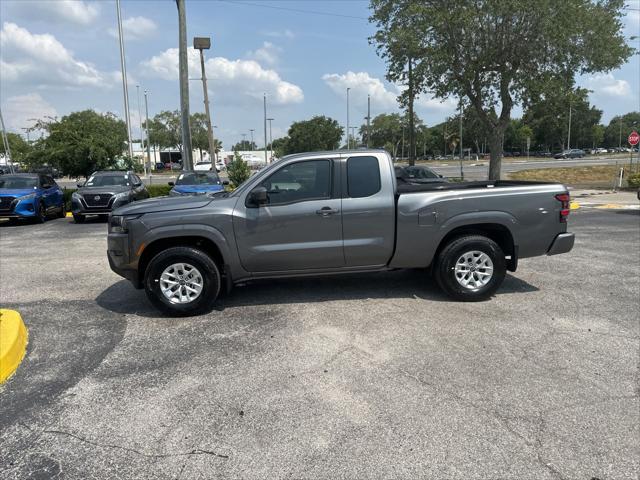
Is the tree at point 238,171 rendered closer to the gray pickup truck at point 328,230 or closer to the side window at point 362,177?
the gray pickup truck at point 328,230

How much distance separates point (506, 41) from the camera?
58.9 feet

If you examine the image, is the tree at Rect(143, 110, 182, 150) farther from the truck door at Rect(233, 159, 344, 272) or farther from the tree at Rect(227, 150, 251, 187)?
the truck door at Rect(233, 159, 344, 272)

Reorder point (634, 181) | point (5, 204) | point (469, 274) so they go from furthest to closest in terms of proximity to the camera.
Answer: point (634, 181), point (5, 204), point (469, 274)

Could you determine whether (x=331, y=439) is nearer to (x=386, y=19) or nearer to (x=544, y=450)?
(x=544, y=450)

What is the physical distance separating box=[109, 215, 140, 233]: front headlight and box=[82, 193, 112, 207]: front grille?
967 cm

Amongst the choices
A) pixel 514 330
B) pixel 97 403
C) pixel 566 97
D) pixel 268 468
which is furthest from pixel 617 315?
pixel 566 97

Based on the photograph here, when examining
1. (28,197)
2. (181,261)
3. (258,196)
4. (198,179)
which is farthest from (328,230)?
(28,197)

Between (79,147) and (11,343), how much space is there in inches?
795

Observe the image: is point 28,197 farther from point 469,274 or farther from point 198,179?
point 469,274

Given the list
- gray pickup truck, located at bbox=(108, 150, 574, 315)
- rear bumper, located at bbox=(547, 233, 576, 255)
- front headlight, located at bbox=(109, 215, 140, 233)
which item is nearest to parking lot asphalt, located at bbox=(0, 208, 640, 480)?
gray pickup truck, located at bbox=(108, 150, 574, 315)

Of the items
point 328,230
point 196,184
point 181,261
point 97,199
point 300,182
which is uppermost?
point 300,182

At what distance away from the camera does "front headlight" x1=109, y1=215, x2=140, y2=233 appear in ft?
17.8

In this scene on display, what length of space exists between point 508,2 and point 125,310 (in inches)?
651

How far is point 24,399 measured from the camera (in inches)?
143
